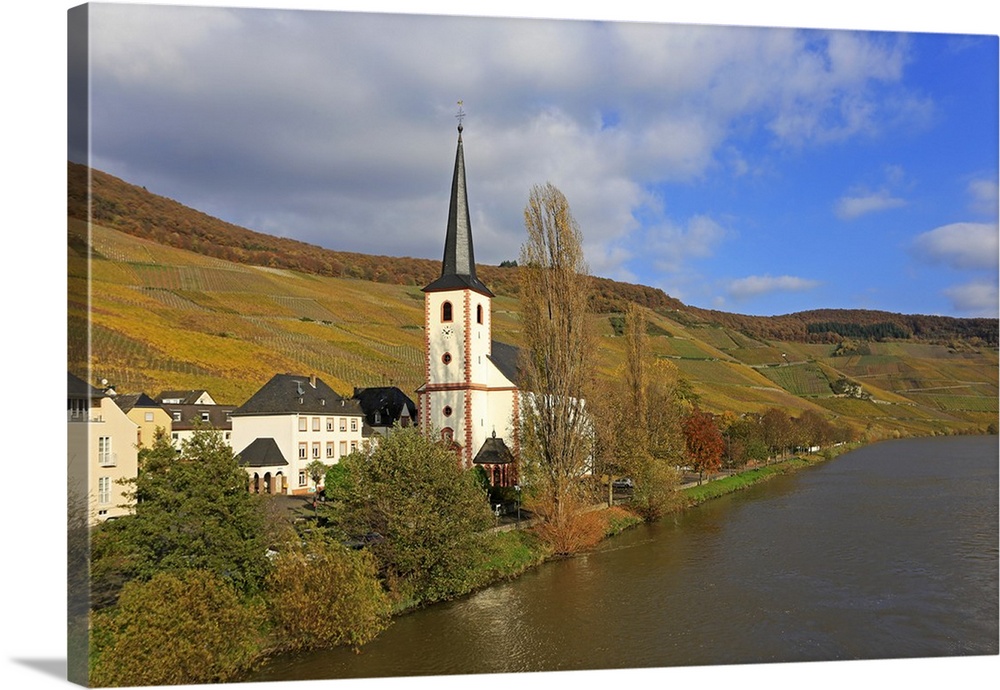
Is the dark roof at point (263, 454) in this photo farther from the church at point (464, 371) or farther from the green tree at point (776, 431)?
the green tree at point (776, 431)

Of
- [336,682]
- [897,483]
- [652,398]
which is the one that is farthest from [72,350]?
[897,483]

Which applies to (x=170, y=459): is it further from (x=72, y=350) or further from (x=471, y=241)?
(x=471, y=241)

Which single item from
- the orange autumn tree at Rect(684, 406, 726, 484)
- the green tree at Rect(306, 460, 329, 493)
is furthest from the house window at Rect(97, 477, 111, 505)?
the orange autumn tree at Rect(684, 406, 726, 484)

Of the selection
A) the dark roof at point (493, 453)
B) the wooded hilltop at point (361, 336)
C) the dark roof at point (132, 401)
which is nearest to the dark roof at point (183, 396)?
the wooded hilltop at point (361, 336)

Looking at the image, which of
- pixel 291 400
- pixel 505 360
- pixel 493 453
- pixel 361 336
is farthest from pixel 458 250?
pixel 361 336

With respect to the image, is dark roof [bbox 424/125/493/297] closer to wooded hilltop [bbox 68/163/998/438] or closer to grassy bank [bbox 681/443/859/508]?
wooded hilltop [bbox 68/163/998/438]

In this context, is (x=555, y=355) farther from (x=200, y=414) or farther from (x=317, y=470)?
(x=200, y=414)
